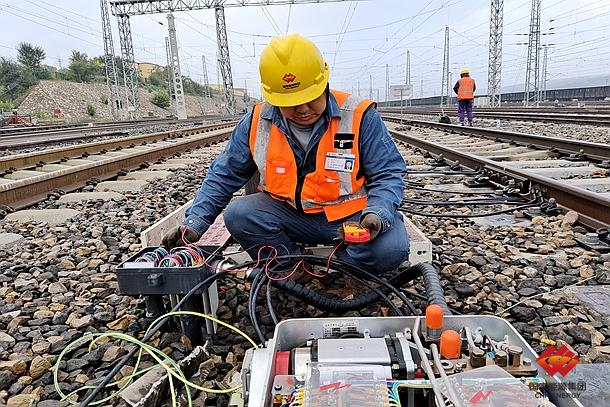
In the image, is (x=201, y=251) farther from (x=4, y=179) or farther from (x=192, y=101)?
(x=192, y=101)

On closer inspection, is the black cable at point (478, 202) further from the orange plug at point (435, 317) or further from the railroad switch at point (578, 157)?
the orange plug at point (435, 317)

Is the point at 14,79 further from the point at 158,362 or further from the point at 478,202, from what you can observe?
the point at 158,362

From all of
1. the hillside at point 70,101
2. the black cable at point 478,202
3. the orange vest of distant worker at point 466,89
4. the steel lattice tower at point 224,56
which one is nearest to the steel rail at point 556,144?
the black cable at point 478,202

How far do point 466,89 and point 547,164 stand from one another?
9.72 m

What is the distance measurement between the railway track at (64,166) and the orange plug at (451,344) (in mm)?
4937

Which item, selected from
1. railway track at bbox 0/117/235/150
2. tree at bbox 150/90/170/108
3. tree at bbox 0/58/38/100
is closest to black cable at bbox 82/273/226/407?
railway track at bbox 0/117/235/150

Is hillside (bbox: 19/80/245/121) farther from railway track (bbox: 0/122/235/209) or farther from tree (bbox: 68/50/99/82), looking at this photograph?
railway track (bbox: 0/122/235/209)

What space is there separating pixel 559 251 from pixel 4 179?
6510 mm

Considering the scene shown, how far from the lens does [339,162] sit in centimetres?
266

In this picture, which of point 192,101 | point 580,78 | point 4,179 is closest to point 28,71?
point 192,101

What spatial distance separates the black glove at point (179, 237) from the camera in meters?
2.55

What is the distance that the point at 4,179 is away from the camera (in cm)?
652

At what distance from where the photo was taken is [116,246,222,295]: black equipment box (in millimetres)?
2152

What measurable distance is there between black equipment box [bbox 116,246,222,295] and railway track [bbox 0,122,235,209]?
3622 mm
